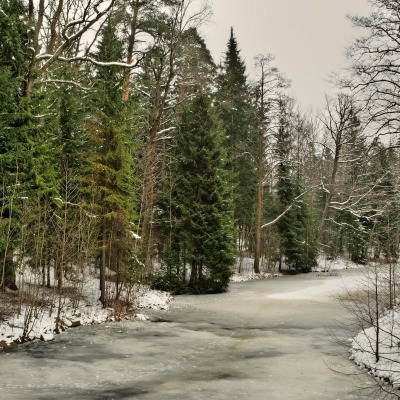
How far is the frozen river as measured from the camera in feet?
29.5

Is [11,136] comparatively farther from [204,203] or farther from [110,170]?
[204,203]

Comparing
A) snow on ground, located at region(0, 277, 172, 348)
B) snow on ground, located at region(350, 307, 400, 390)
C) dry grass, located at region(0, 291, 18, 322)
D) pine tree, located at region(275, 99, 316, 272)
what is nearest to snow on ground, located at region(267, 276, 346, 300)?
snow on ground, located at region(0, 277, 172, 348)

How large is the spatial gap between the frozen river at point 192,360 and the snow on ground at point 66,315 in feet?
2.04

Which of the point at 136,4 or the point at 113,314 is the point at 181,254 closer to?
the point at 113,314

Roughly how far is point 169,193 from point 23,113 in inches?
452

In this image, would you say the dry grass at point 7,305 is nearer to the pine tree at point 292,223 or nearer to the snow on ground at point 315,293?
the snow on ground at point 315,293

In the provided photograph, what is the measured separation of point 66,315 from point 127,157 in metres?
6.66

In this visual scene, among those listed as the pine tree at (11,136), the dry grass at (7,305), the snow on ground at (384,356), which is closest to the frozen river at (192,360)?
the snow on ground at (384,356)

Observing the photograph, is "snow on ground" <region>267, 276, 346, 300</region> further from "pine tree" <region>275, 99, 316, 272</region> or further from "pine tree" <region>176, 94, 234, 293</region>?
"pine tree" <region>275, 99, 316, 272</region>

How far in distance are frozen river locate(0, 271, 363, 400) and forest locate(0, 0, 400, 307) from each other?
2.97m

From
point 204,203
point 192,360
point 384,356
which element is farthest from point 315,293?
point 192,360

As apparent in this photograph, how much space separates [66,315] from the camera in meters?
15.5

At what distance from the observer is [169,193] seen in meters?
25.3

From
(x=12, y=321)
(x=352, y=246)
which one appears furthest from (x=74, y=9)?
(x=352, y=246)
